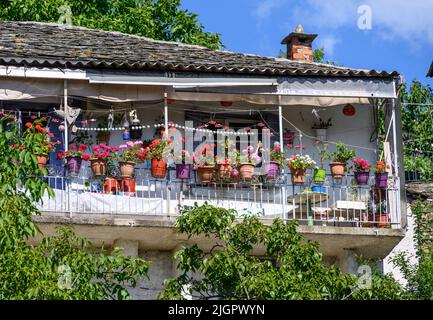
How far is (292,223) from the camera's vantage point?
23.0 meters

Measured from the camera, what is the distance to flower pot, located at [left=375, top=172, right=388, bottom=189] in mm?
26625

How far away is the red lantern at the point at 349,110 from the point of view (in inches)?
1117

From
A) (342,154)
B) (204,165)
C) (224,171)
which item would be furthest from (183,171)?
(342,154)

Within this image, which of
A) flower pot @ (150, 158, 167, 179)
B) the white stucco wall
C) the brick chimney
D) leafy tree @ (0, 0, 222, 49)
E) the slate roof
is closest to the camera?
flower pot @ (150, 158, 167, 179)

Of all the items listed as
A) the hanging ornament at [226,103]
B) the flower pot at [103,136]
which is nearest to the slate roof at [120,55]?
the hanging ornament at [226,103]

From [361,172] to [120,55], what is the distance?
13.9 ft

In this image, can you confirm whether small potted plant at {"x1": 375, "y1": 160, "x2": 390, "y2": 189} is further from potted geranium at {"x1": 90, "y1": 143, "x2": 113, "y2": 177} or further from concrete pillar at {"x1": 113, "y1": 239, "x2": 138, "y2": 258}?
potted geranium at {"x1": 90, "y1": 143, "x2": 113, "y2": 177}

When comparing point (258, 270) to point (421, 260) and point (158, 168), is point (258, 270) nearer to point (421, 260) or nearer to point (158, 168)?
point (158, 168)

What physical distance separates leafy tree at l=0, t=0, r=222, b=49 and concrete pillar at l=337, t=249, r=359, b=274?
10.1 metres

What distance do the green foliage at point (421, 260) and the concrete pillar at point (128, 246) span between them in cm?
404

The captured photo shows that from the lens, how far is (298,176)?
2650 centimetres

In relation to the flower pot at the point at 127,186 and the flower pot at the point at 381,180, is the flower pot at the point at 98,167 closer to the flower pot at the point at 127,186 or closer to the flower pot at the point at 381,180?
the flower pot at the point at 127,186

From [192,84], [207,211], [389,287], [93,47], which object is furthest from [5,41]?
[389,287]

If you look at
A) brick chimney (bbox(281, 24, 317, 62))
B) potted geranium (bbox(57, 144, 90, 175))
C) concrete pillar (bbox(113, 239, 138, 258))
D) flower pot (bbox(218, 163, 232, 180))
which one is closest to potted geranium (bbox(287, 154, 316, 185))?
flower pot (bbox(218, 163, 232, 180))
